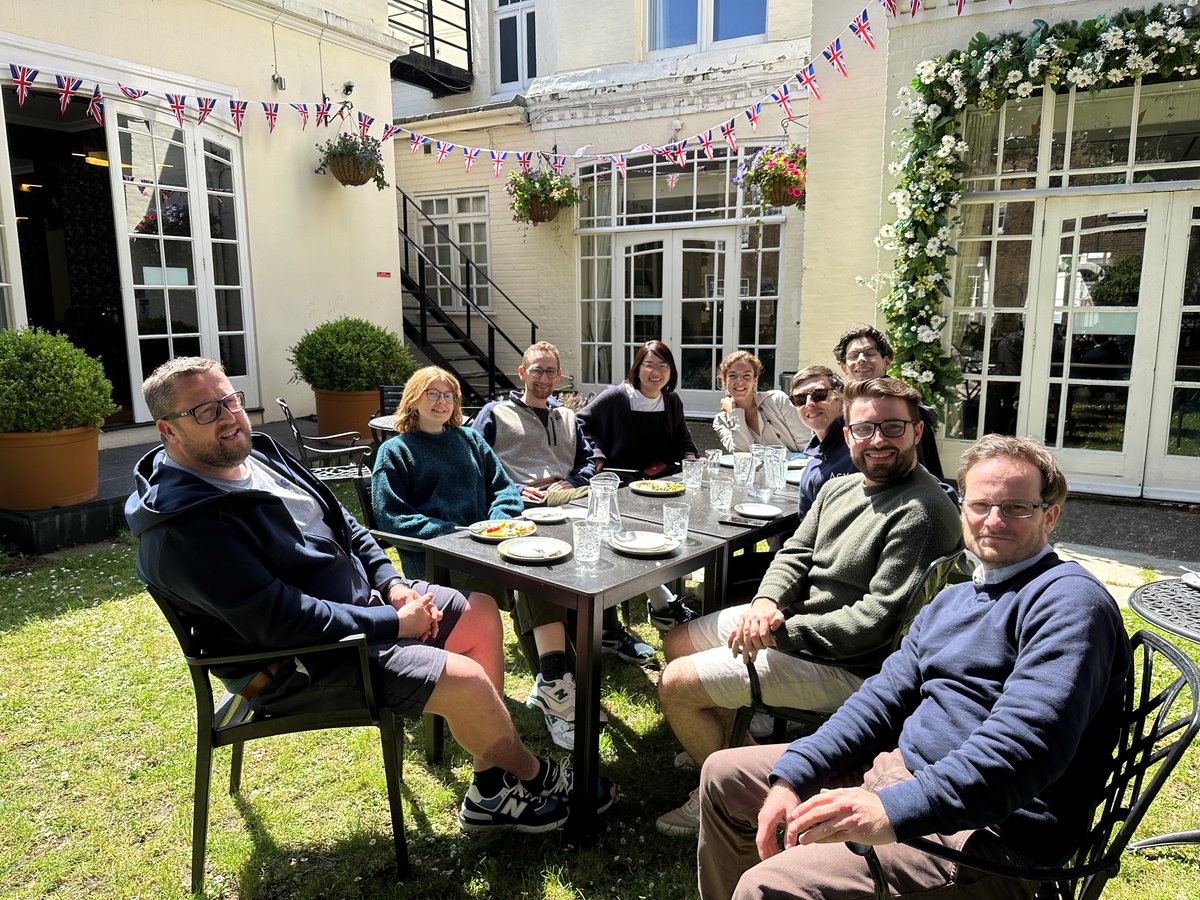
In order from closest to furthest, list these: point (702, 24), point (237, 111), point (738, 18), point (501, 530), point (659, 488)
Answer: point (501, 530) → point (659, 488) → point (237, 111) → point (738, 18) → point (702, 24)

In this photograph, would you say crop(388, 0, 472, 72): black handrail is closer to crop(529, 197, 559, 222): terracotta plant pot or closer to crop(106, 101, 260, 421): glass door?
crop(529, 197, 559, 222): terracotta plant pot

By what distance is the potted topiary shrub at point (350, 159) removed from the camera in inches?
305

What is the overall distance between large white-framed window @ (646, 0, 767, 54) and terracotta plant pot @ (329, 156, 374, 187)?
389cm

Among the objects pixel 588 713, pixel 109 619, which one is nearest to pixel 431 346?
pixel 109 619

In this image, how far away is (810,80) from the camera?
619 cm

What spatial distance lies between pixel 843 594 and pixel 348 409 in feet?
18.7

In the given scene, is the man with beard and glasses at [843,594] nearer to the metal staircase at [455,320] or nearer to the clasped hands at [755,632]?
the clasped hands at [755,632]

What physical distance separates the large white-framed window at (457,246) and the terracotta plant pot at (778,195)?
4.07 m

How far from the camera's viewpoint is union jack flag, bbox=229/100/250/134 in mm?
6711

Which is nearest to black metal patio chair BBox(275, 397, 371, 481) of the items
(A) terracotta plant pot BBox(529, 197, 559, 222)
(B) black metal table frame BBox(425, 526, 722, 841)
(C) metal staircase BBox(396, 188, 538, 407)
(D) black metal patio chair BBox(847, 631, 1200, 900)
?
(B) black metal table frame BBox(425, 526, 722, 841)

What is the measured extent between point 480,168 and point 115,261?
497cm

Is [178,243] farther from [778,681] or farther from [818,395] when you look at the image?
[778,681]

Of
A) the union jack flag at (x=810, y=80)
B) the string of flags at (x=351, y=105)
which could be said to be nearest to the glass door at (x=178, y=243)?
the string of flags at (x=351, y=105)

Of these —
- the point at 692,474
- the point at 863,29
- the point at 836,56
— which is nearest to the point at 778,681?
the point at 692,474
